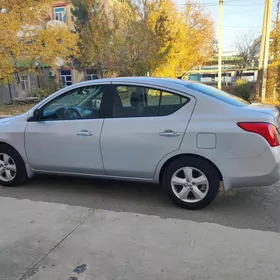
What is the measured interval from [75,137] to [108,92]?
2.43 ft

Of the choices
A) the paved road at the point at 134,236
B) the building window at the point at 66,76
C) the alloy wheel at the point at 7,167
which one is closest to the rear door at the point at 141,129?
the paved road at the point at 134,236

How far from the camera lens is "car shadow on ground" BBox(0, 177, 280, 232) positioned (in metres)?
3.26

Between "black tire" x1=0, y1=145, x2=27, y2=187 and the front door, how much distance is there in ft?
0.64

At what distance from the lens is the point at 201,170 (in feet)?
10.7

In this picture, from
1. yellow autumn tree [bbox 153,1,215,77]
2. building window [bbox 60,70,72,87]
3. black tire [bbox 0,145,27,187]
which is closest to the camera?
black tire [bbox 0,145,27,187]

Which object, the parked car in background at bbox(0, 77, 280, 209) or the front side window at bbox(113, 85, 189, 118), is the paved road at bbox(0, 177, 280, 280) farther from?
the front side window at bbox(113, 85, 189, 118)

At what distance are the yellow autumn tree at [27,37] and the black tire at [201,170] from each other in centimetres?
1233

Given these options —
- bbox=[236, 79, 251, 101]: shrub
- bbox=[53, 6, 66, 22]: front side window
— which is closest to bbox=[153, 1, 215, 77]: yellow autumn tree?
bbox=[236, 79, 251, 101]: shrub

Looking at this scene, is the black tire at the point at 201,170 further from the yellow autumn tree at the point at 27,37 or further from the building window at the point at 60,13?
the building window at the point at 60,13

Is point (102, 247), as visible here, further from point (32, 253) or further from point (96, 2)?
point (96, 2)

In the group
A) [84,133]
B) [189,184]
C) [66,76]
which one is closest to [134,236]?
[189,184]

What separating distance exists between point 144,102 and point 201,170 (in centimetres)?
109

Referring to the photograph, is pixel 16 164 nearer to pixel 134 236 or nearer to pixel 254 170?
pixel 134 236

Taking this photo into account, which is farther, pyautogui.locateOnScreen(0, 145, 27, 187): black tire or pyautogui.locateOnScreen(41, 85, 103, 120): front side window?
pyautogui.locateOnScreen(0, 145, 27, 187): black tire
